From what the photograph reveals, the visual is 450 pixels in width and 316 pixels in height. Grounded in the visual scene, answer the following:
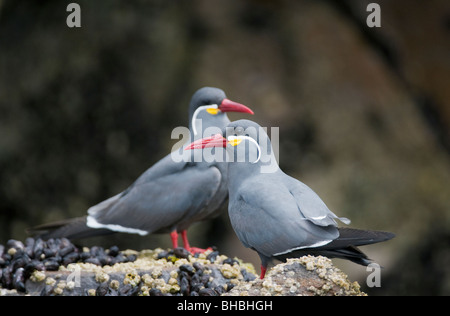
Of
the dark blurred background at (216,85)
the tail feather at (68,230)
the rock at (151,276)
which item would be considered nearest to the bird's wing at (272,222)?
the rock at (151,276)

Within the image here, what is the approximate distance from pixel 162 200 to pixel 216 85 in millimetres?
3225

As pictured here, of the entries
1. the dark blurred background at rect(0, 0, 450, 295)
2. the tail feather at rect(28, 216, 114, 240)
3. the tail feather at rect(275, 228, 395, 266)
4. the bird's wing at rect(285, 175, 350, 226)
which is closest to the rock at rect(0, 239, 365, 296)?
the tail feather at rect(275, 228, 395, 266)

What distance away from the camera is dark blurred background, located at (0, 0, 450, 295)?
820 centimetres

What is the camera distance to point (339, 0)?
876cm

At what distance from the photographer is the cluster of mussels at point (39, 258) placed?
4285 mm

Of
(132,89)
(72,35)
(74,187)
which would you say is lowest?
(74,187)

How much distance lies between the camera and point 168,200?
545 centimetres

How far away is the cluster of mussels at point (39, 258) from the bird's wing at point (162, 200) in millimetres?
445

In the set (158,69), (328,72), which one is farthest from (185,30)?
(328,72)

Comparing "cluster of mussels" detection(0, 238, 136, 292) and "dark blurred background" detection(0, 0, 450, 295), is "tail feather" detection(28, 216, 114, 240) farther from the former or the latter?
"dark blurred background" detection(0, 0, 450, 295)

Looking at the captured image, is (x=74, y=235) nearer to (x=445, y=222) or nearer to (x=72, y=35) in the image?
(x=72, y=35)

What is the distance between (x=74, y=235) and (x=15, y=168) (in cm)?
345
